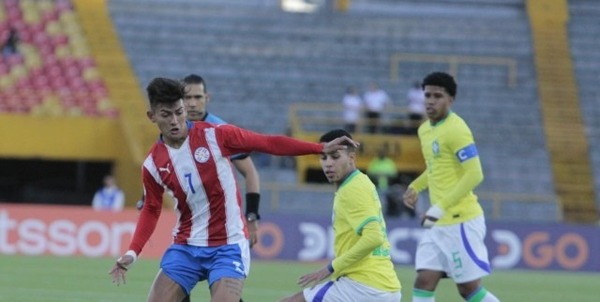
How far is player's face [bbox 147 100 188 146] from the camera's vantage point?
8.55m

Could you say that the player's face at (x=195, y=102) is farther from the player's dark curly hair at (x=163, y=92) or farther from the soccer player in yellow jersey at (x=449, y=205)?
the player's dark curly hair at (x=163, y=92)

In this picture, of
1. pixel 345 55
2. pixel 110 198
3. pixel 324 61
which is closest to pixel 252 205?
pixel 110 198

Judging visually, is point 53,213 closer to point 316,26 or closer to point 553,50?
point 316,26

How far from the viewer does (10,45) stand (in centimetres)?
3266

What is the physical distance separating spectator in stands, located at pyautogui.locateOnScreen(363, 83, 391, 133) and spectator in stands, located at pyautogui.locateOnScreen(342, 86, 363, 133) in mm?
239

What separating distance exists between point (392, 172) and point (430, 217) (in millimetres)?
18537

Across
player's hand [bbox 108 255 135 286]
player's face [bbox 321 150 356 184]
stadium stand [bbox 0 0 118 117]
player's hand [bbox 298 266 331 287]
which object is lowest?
player's hand [bbox 298 266 331 287]

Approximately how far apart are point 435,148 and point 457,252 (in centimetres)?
83

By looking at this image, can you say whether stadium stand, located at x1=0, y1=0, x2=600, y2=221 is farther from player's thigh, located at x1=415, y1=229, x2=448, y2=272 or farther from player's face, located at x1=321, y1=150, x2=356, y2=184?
player's face, located at x1=321, y1=150, x2=356, y2=184

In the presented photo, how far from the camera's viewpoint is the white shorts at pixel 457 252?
36.7 ft

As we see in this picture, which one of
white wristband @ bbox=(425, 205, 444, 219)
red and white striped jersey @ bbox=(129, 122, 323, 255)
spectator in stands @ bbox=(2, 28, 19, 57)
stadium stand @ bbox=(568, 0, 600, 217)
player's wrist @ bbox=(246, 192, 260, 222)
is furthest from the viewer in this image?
stadium stand @ bbox=(568, 0, 600, 217)

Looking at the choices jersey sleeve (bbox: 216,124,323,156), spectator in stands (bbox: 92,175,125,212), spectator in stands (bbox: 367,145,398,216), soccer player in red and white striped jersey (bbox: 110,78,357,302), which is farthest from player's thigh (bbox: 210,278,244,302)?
spectator in stands (bbox: 367,145,398,216)

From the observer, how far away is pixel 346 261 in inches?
352

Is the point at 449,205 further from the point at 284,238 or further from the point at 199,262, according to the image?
the point at 284,238
